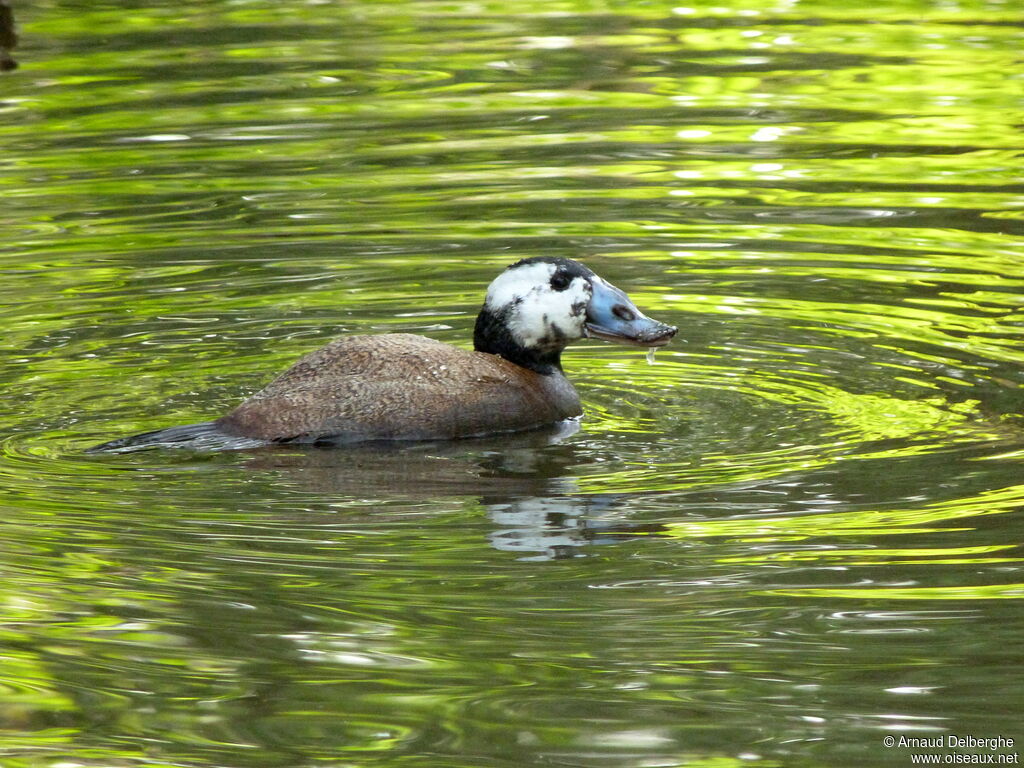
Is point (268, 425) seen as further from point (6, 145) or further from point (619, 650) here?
point (6, 145)

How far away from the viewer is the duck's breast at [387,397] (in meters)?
7.75

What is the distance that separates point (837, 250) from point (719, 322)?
1.55 m

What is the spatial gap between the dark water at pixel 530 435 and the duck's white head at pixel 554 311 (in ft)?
1.19

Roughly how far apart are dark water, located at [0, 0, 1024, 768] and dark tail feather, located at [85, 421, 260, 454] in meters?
0.09

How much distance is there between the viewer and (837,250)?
11.0 metres

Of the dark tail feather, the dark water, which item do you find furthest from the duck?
the dark water

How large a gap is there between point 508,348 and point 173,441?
1680 mm

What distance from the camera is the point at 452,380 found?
7.98 m

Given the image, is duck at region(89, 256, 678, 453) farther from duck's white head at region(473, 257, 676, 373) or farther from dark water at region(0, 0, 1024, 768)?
dark water at region(0, 0, 1024, 768)

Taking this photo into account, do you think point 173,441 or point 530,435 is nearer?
point 173,441

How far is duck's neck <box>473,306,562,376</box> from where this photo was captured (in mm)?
8453

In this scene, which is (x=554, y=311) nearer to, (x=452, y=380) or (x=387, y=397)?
(x=452, y=380)

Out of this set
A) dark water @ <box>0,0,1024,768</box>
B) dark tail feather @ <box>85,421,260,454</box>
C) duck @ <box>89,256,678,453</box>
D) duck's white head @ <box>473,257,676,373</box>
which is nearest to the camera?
dark water @ <box>0,0,1024,768</box>

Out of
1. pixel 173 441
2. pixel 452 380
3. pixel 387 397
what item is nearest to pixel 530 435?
pixel 452 380
